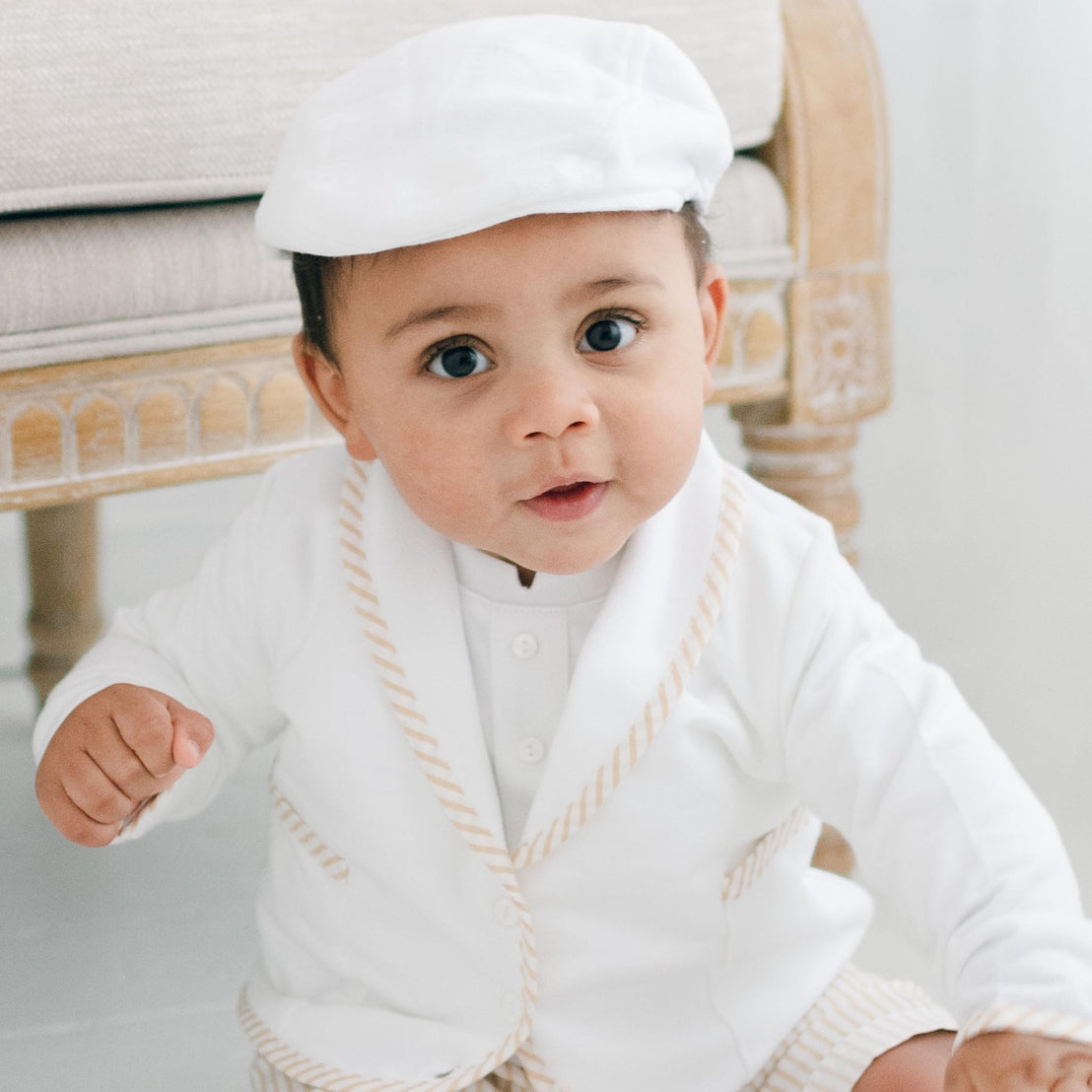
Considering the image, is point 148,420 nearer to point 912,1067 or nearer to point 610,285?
point 610,285

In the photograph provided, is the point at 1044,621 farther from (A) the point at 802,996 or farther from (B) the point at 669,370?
(B) the point at 669,370

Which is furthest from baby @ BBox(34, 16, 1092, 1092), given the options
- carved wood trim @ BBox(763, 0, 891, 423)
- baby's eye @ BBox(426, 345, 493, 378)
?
carved wood trim @ BBox(763, 0, 891, 423)

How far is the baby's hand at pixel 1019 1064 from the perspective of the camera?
21.4 inches

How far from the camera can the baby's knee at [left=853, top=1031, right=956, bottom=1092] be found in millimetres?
702

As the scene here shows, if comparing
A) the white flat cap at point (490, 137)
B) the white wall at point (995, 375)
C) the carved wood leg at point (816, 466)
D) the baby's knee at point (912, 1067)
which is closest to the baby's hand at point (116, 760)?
the white flat cap at point (490, 137)

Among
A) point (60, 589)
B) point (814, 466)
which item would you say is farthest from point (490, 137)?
point (60, 589)

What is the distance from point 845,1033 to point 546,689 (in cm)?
21

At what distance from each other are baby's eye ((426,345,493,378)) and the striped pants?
1.09ft

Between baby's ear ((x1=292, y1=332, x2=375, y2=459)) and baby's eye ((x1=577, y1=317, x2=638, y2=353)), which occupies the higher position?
baby's eye ((x1=577, y1=317, x2=638, y2=353))

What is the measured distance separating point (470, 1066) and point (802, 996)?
16 centimetres

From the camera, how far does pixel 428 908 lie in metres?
0.73

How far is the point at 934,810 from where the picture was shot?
639 mm

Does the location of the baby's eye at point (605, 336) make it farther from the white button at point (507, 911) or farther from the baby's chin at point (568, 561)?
the white button at point (507, 911)

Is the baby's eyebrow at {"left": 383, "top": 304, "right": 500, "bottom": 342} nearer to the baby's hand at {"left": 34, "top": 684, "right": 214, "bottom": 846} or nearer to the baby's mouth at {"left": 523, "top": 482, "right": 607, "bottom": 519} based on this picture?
the baby's mouth at {"left": 523, "top": 482, "right": 607, "bottom": 519}
